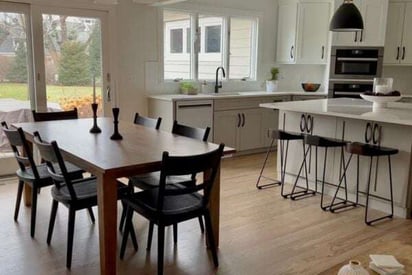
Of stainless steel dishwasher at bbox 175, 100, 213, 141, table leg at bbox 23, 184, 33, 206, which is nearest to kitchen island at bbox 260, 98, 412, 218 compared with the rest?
stainless steel dishwasher at bbox 175, 100, 213, 141

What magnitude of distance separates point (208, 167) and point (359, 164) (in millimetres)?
2081

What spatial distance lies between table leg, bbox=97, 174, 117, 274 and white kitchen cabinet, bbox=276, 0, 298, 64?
16.3 ft

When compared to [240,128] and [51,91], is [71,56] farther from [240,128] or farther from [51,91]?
[240,128]

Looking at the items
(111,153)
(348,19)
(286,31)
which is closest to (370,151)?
(348,19)

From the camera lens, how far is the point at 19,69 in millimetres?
4551

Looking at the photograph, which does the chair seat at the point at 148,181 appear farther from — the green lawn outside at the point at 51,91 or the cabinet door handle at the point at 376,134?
the green lawn outside at the point at 51,91

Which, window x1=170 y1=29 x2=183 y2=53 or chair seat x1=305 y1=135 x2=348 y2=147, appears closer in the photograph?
chair seat x1=305 y1=135 x2=348 y2=147

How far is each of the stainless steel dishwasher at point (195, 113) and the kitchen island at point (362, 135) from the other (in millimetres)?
1222

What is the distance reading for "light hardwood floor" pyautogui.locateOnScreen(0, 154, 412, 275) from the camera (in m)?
2.65

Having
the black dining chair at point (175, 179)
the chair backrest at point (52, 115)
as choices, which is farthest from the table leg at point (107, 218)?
the chair backrest at point (52, 115)

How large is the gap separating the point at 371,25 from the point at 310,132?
2.59 meters

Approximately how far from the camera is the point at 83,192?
2.77 meters

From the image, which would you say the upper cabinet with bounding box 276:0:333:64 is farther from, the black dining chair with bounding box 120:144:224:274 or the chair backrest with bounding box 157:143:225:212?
the chair backrest with bounding box 157:143:225:212

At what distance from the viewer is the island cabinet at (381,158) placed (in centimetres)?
355
